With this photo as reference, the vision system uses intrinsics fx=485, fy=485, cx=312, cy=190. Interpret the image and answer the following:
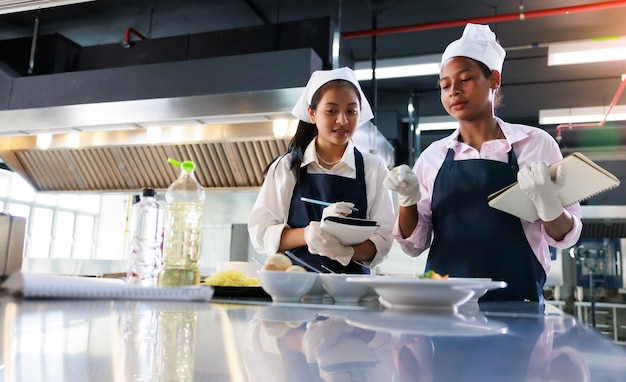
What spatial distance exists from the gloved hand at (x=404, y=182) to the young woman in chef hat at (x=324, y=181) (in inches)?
6.6

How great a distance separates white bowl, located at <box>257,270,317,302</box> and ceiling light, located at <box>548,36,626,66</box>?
374 centimetres

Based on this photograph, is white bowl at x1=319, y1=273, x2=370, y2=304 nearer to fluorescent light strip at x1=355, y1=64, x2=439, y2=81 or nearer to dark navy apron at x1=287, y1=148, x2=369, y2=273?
dark navy apron at x1=287, y1=148, x2=369, y2=273

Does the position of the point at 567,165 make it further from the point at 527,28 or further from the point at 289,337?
the point at 527,28

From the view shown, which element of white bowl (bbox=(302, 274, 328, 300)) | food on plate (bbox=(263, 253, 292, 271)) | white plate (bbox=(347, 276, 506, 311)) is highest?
food on plate (bbox=(263, 253, 292, 271))

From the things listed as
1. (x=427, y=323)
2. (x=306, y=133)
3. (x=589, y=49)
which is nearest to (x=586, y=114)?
(x=589, y=49)

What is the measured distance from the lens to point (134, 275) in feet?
4.09

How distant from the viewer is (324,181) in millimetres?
1888

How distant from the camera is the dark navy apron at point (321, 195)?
1.83 metres

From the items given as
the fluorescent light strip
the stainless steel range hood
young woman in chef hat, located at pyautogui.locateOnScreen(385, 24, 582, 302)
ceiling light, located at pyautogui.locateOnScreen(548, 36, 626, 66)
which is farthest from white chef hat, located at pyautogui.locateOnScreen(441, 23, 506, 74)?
the fluorescent light strip

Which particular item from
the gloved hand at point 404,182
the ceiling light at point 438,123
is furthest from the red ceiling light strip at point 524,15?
the ceiling light at point 438,123

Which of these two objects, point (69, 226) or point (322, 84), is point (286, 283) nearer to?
point (322, 84)

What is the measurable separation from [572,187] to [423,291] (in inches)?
27.6

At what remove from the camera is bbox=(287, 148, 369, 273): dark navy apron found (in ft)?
6.02

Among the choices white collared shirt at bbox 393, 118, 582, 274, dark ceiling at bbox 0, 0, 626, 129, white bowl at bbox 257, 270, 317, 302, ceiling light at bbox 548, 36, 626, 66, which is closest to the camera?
white bowl at bbox 257, 270, 317, 302
